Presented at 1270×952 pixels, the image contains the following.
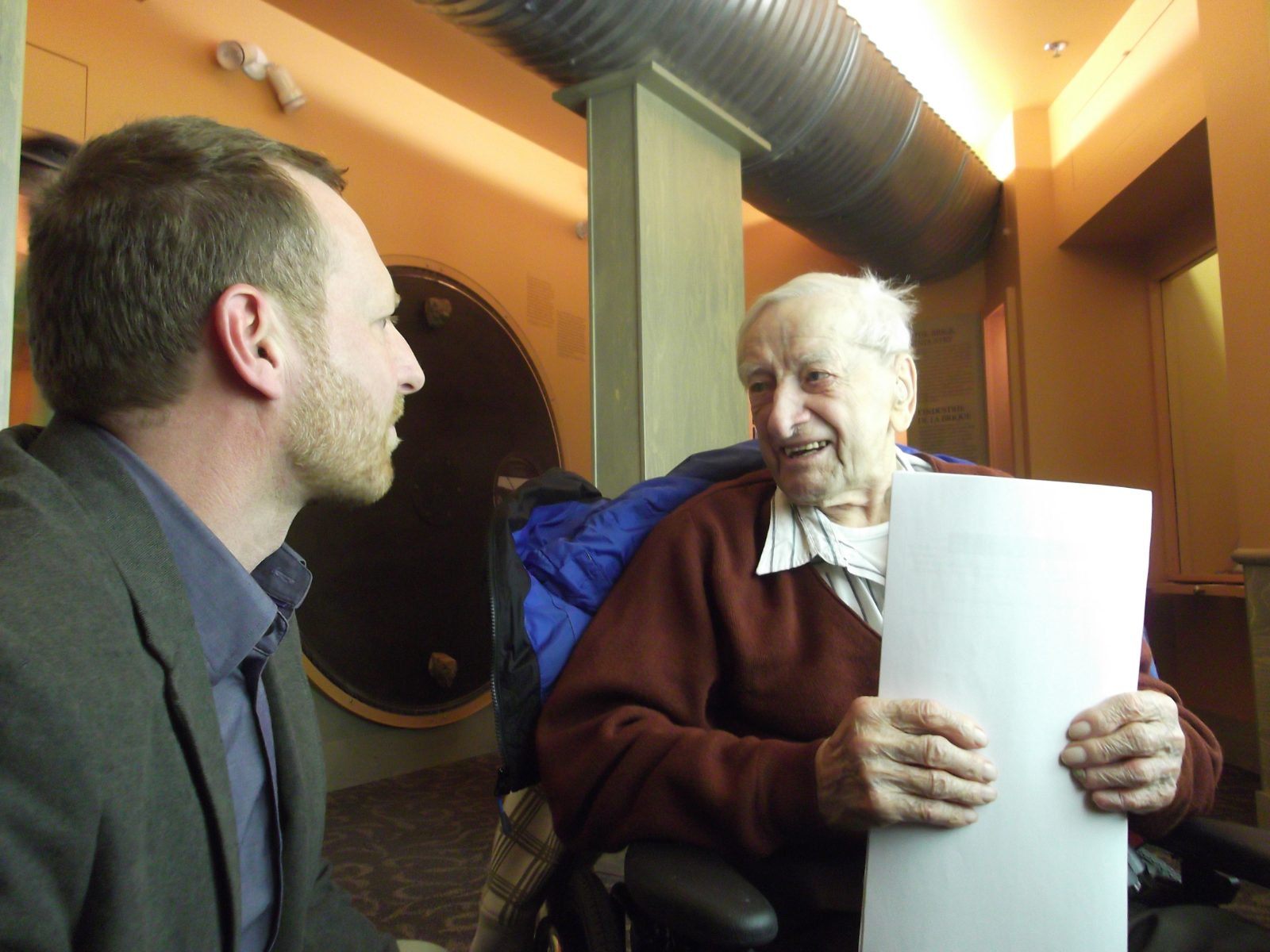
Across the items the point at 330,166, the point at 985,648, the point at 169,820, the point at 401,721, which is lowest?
the point at 401,721

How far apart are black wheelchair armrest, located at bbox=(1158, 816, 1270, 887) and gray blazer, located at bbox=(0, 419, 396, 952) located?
45.3 inches

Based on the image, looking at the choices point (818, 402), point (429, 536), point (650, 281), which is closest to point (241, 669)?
point (818, 402)

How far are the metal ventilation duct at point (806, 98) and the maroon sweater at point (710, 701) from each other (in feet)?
5.13

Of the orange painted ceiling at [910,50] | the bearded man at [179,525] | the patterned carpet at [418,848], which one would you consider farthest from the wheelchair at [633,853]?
the orange painted ceiling at [910,50]

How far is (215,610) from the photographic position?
33.3 inches

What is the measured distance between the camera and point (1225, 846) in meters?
1.05

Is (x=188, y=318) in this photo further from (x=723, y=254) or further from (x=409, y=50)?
(x=409, y=50)

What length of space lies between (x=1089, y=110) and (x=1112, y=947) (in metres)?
4.34

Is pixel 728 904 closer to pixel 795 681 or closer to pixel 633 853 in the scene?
pixel 633 853

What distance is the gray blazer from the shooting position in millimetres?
561

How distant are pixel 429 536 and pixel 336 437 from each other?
2.92m

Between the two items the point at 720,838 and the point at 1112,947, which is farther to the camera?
the point at 720,838

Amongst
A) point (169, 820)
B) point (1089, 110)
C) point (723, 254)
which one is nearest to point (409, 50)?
point (723, 254)

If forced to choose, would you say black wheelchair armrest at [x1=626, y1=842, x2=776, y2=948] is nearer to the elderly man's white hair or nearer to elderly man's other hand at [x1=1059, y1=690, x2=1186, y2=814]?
elderly man's other hand at [x1=1059, y1=690, x2=1186, y2=814]
